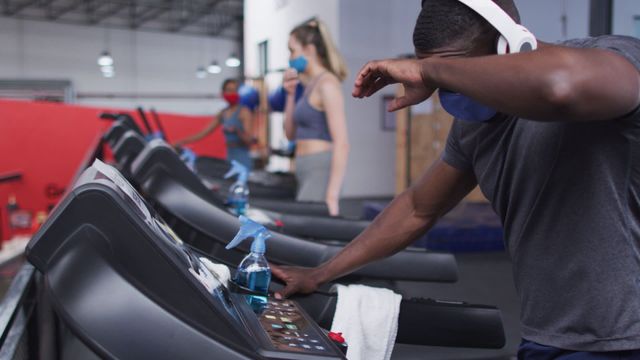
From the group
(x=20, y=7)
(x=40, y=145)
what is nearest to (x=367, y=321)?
(x=40, y=145)

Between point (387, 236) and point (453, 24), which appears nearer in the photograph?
point (453, 24)

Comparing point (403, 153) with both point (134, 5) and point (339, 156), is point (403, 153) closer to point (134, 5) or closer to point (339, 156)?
point (339, 156)

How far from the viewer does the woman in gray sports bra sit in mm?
2562

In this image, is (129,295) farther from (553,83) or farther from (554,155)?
(554,155)

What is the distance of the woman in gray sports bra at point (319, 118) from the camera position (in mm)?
2562

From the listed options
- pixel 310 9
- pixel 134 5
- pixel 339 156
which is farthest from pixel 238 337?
pixel 134 5

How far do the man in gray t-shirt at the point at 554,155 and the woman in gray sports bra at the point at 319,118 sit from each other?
161 cm

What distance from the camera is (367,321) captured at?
103 cm

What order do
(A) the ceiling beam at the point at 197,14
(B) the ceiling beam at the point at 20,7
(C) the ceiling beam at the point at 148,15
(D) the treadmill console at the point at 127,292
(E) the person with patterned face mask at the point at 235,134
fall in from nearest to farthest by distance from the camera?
(D) the treadmill console at the point at 127,292
(E) the person with patterned face mask at the point at 235,134
(B) the ceiling beam at the point at 20,7
(A) the ceiling beam at the point at 197,14
(C) the ceiling beam at the point at 148,15

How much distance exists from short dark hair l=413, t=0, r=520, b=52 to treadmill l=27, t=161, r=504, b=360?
1.30 ft

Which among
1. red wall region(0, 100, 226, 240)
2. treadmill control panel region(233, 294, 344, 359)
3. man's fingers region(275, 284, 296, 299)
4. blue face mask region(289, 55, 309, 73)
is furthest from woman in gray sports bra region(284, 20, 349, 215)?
Answer: red wall region(0, 100, 226, 240)

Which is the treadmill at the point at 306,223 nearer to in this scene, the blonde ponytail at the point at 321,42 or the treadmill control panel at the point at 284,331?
the blonde ponytail at the point at 321,42

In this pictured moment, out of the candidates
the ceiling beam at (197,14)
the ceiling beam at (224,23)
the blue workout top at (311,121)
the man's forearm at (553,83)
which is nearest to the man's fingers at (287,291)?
the man's forearm at (553,83)

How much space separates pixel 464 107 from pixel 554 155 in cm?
14
